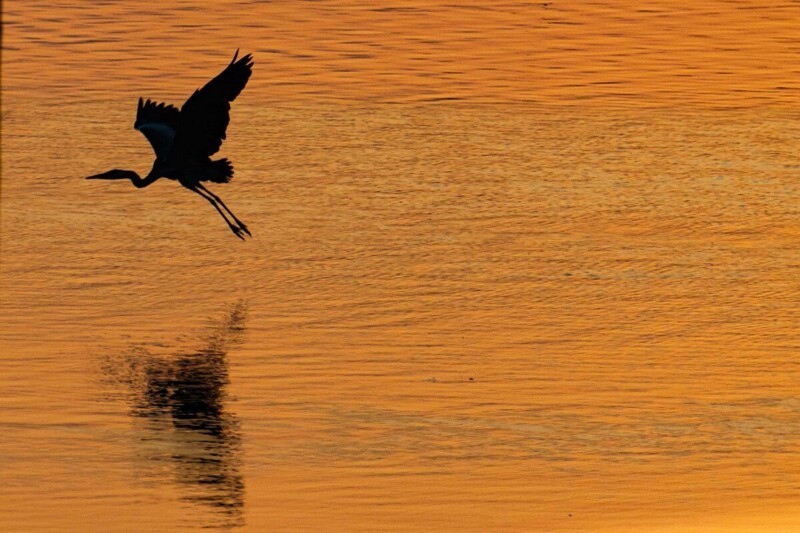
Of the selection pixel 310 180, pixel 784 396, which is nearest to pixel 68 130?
pixel 310 180

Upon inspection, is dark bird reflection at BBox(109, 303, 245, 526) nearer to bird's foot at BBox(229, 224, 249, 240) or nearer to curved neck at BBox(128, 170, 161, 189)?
bird's foot at BBox(229, 224, 249, 240)

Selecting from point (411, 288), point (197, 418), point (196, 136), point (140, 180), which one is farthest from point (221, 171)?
point (197, 418)

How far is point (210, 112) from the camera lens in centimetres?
1411

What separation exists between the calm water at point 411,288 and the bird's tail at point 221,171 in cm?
44

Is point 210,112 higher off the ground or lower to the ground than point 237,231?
higher

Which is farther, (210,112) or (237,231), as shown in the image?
(237,231)

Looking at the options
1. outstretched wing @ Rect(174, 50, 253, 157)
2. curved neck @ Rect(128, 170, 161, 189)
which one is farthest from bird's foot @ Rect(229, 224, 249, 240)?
curved neck @ Rect(128, 170, 161, 189)

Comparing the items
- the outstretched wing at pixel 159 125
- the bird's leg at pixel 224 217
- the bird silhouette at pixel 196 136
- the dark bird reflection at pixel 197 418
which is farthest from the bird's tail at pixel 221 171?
the dark bird reflection at pixel 197 418

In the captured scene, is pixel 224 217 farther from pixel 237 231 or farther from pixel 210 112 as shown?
pixel 210 112

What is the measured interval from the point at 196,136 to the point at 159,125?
1.57 feet

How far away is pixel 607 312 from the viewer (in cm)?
1303

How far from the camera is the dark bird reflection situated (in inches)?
384

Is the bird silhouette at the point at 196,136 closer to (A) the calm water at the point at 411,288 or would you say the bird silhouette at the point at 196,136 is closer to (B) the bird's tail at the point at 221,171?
(B) the bird's tail at the point at 221,171

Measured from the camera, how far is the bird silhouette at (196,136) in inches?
547
